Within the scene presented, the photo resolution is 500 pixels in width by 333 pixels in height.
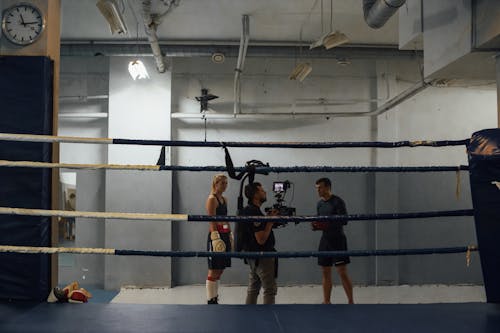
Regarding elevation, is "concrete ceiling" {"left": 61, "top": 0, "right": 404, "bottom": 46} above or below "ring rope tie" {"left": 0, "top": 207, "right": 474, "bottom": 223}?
above

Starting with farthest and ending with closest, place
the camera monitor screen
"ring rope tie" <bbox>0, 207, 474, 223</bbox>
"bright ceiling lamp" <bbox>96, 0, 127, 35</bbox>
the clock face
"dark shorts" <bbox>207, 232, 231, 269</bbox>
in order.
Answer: the camera monitor screen < "dark shorts" <bbox>207, 232, 231, 269</bbox> < "bright ceiling lamp" <bbox>96, 0, 127, 35</bbox> < the clock face < "ring rope tie" <bbox>0, 207, 474, 223</bbox>

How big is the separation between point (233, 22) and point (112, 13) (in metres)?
1.71

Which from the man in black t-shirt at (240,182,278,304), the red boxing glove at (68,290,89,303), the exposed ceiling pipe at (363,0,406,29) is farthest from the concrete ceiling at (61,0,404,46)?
the red boxing glove at (68,290,89,303)

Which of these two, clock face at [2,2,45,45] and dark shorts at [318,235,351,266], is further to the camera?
dark shorts at [318,235,351,266]

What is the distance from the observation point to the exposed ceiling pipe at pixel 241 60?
4594 mm

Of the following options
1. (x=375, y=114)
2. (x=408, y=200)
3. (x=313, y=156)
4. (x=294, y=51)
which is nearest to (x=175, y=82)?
(x=294, y=51)

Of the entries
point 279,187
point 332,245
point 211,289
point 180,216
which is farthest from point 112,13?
point 332,245

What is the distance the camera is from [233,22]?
4.73 metres

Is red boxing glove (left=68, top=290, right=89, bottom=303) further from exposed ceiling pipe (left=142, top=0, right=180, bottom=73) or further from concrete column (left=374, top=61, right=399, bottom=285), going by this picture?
concrete column (left=374, top=61, right=399, bottom=285)

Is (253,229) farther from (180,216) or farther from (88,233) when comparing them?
(88,233)

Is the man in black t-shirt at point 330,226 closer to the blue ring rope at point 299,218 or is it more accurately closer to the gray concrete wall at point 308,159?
the blue ring rope at point 299,218

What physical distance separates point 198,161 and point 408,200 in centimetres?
297

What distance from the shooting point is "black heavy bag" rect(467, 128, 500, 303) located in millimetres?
1840

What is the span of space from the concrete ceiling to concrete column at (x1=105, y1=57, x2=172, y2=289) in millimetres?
691
